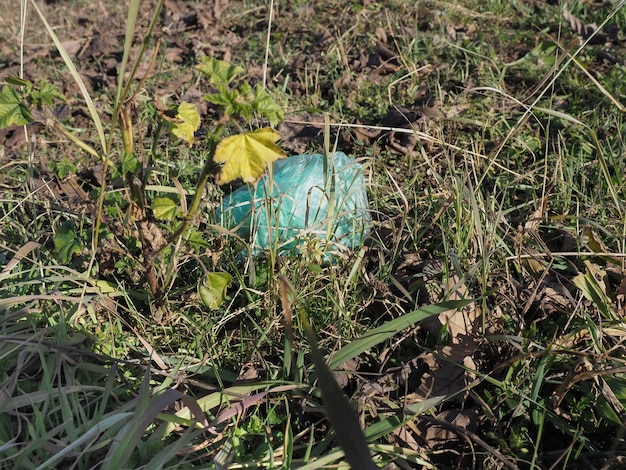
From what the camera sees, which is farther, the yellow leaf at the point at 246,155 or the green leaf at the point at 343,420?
the yellow leaf at the point at 246,155

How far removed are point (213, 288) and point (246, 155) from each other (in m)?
0.48

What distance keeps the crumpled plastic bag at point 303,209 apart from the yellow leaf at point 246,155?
0.49 metres

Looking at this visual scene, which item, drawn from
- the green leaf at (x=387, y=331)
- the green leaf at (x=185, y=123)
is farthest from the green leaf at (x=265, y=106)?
the green leaf at (x=387, y=331)

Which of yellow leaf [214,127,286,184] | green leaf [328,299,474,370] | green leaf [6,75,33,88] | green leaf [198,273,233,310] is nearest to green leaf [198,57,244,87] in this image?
yellow leaf [214,127,286,184]

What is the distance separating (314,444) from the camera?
1.51 meters

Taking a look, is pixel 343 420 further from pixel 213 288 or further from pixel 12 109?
pixel 12 109

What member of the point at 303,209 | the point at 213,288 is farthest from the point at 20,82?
the point at 303,209

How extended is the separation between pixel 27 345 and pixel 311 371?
0.76 metres

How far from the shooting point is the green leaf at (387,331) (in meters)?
1.52

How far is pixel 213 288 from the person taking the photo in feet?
5.19

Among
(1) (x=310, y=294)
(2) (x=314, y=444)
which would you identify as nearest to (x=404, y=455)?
(2) (x=314, y=444)

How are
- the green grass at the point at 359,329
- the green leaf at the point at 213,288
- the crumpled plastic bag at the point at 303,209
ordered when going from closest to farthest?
1. the green grass at the point at 359,329
2. the green leaf at the point at 213,288
3. the crumpled plastic bag at the point at 303,209

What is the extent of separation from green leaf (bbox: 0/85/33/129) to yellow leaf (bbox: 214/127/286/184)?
50 cm

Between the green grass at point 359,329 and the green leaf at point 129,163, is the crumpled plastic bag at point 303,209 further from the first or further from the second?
the green leaf at point 129,163
